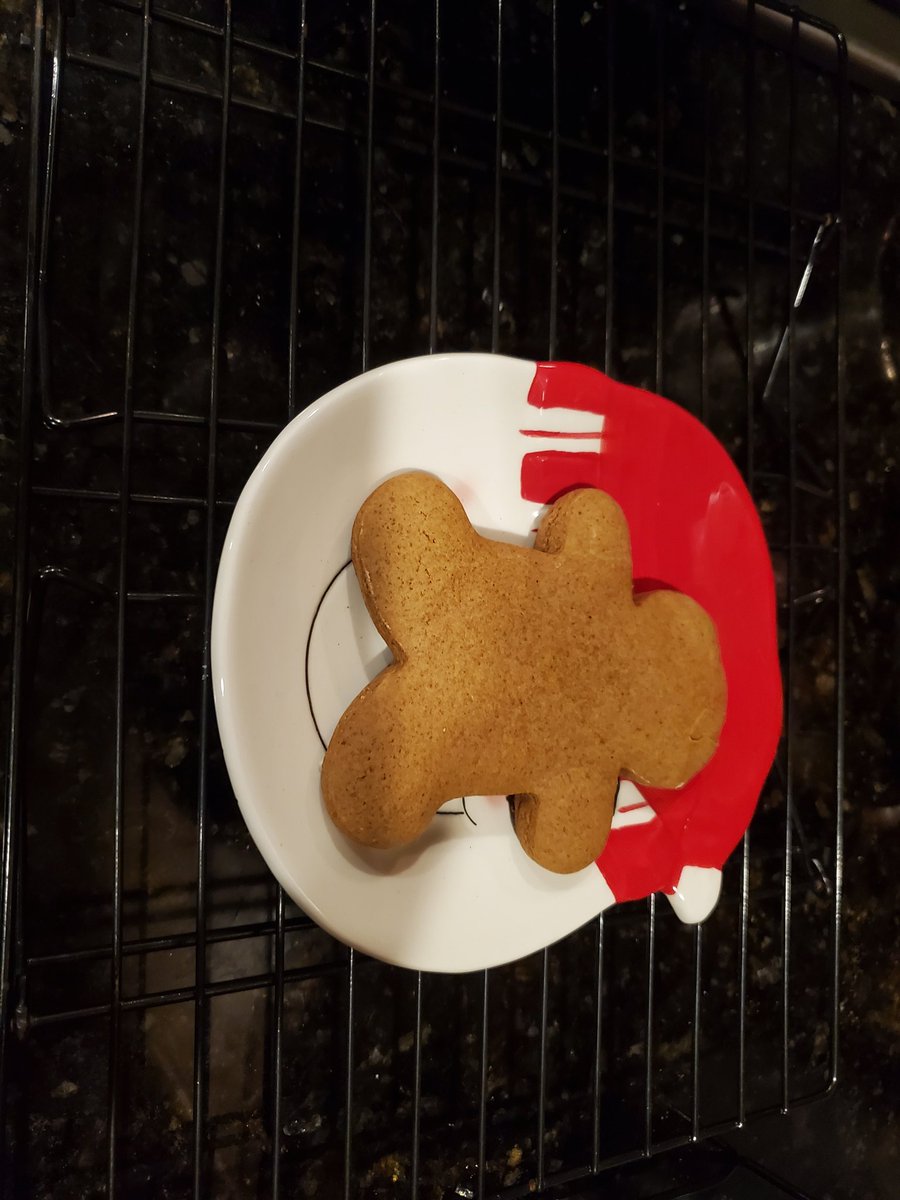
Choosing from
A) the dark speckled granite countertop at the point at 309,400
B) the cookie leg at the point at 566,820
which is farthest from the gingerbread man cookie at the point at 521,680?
the dark speckled granite countertop at the point at 309,400

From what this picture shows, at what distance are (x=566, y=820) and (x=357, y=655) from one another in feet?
0.71

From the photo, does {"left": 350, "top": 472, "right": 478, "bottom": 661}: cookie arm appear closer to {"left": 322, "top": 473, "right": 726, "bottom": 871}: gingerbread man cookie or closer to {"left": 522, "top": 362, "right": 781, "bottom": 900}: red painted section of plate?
{"left": 322, "top": 473, "right": 726, "bottom": 871}: gingerbread man cookie

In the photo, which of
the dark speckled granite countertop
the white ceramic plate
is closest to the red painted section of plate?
the white ceramic plate

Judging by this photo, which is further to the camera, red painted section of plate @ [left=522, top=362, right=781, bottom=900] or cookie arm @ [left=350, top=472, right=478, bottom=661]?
red painted section of plate @ [left=522, top=362, right=781, bottom=900]

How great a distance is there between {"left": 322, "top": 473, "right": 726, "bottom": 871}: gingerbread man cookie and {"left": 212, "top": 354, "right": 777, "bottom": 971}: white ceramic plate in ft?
0.10

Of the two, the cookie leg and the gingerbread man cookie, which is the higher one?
the gingerbread man cookie

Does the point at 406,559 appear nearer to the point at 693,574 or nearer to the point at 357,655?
the point at 357,655

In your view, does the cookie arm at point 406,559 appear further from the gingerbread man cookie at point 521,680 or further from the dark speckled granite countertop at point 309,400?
the dark speckled granite countertop at point 309,400

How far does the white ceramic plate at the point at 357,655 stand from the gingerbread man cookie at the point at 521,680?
0.03m

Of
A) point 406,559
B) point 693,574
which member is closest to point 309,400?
point 406,559

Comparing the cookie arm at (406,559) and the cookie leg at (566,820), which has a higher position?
the cookie arm at (406,559)

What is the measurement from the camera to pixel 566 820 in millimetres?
677

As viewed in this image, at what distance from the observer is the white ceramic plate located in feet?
1.90

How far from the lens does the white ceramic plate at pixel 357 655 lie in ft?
1.90
